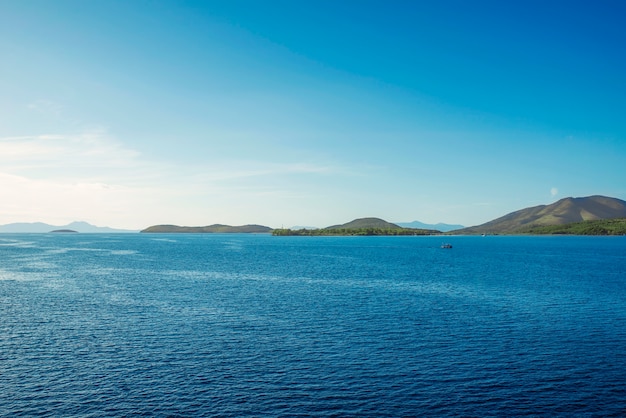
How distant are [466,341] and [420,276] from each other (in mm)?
81084

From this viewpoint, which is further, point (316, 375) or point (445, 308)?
point (445, 308)

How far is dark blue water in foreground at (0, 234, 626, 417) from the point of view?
147 feet

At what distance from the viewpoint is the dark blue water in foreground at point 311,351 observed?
44781mm

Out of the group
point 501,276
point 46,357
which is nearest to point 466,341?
point 46,357

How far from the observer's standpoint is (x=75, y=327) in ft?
239

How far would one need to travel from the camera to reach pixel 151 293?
108m

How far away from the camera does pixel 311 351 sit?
199 ft

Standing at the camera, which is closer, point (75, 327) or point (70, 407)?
point (70, 407)

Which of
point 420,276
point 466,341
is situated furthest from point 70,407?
point 420,276

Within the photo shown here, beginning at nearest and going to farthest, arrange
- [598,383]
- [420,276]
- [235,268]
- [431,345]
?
[598,383], [431,345], [420,276], [235,268]

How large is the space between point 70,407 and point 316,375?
83.7 ft

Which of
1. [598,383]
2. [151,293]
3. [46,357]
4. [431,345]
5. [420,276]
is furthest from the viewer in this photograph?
[420,276]

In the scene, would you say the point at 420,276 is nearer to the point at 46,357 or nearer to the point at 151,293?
the point at 151,293

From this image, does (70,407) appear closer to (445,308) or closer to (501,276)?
(445,308)
